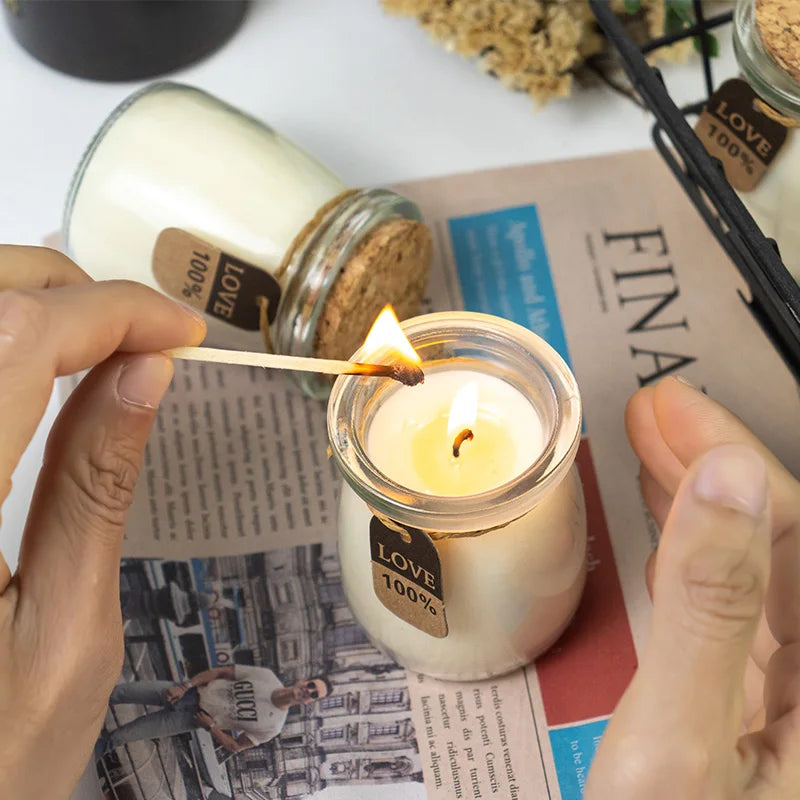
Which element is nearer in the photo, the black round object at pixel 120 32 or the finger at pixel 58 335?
the finger at pixel 58 335

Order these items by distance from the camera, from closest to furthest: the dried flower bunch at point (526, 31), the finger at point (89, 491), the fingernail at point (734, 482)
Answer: the fingernail at point (734, 482) < the finger at point (89, 491) < the dried flower bunch at point (526, 31)

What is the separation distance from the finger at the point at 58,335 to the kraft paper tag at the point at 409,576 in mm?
138

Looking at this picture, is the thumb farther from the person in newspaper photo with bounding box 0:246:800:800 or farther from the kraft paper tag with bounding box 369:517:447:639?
the kraft paper tag with bounding box 369:517:447:639

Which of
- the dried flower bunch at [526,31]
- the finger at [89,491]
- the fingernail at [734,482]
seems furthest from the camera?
the dried flower bunch at [526,31]

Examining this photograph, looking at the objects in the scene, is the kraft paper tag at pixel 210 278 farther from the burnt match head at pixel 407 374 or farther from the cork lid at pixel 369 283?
the burnt match head at pixel 407 374

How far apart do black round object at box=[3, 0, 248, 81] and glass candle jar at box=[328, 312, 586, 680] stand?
0.37m

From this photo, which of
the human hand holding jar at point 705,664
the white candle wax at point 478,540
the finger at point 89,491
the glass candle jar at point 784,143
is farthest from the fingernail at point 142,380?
the glass candle jar at point 784,143

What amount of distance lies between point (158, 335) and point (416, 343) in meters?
0.13

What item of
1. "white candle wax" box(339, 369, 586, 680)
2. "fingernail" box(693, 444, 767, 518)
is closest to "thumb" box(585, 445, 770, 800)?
"fingernail" box(693, 444, 767, 518)

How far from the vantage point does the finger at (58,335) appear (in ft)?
1.38

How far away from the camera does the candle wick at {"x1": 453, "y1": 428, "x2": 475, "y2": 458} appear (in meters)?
A: 0.48

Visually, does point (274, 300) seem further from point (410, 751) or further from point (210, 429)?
point (410, 751)

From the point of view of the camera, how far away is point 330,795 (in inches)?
21.8

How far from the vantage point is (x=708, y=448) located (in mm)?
516
